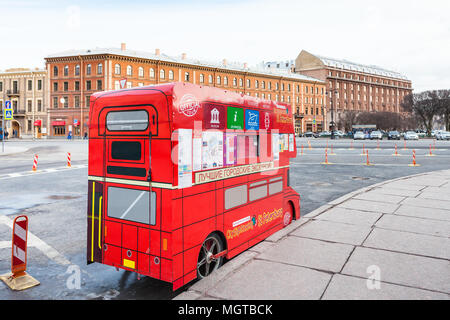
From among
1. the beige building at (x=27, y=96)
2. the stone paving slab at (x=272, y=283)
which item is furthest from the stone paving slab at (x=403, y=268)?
the beige building at (x=27, y=96)

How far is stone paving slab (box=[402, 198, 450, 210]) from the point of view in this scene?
344 inches

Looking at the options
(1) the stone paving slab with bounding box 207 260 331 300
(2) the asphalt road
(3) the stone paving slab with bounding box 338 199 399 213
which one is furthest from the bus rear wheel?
(3) the stone paving slab with bounding box 338 199 399 213

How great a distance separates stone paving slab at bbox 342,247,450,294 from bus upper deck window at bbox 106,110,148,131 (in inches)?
126

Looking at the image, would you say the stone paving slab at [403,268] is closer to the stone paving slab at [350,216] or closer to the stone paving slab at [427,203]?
the stone paving slab at [350,216]

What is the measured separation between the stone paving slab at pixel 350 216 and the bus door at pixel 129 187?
14.7 feet

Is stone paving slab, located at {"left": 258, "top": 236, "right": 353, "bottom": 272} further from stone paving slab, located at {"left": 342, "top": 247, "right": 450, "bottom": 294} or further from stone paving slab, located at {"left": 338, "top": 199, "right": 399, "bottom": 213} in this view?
stone paving slab, located at {"left": 338, "top": 199, "right": 399, "bottom": 213}

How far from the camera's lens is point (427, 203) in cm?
910

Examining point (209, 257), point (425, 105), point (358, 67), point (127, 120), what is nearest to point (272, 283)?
point (209, 257)

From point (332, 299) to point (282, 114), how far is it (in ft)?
11.5

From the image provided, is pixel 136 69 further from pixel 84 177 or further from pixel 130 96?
pixel 130 96

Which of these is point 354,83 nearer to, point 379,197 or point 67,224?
point 379,197

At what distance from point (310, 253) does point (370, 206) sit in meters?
4.02
